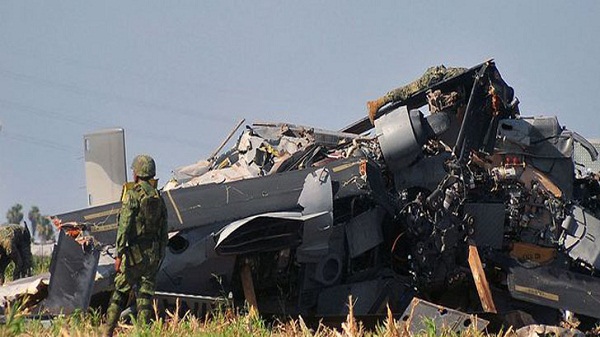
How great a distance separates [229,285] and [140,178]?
9.57ft

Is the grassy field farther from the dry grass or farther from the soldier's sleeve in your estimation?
the soldier's sleeve

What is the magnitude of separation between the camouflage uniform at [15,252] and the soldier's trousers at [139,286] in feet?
29.1

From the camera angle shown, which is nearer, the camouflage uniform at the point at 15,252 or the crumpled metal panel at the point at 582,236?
the crumpled metal panel at the point at 582,236

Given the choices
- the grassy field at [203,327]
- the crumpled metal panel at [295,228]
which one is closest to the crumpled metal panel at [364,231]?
the crumpled metal panel at [295,228]

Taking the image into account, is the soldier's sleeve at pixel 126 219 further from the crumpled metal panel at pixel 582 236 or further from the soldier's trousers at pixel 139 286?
the crumpled metal panel at pixel 582 236

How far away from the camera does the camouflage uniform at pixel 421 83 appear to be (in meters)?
14.8

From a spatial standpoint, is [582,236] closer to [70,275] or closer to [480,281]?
[480,281]

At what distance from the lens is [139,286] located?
1042cm

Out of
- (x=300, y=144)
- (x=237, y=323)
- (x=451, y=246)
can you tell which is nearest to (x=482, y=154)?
(x=451, y=246)

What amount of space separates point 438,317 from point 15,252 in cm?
939

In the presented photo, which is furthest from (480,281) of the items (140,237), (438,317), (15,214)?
(15,214)

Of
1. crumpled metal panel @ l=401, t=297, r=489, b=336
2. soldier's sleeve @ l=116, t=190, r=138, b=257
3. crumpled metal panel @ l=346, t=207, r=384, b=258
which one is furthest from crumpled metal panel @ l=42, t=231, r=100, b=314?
crumpled metal panel @ l=401, t=297, r=489, b=336

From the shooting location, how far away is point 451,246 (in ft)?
45.8

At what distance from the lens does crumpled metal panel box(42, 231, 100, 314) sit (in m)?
11.8
